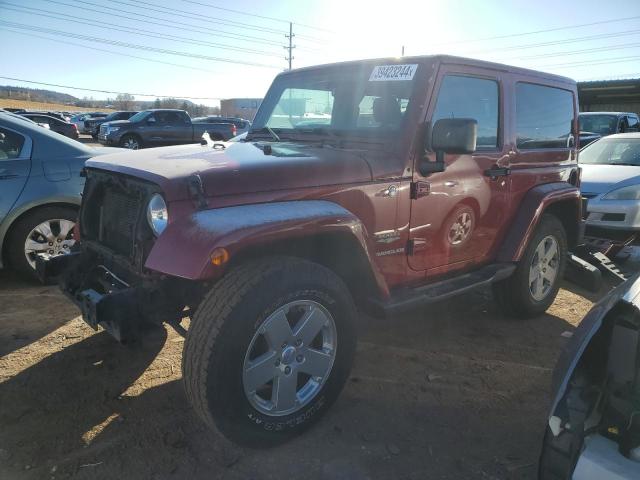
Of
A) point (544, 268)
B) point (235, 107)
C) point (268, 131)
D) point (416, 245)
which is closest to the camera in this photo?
point (416, 245)

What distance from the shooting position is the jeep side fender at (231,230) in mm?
2100

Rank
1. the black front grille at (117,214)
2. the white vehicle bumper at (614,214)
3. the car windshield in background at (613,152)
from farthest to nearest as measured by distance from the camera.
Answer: the car windshield in background at (613,152), the white vehicle bumper at (614,214), the black front grille at (117,214)

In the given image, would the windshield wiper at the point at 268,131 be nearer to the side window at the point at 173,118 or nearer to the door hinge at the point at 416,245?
the door hinge at the point at 416,245

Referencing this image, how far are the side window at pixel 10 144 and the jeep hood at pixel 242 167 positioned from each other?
2051 millimetres

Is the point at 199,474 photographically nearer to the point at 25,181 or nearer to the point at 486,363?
the point at 486,363

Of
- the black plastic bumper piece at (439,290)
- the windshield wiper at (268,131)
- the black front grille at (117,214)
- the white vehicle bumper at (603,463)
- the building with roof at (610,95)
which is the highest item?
the building with roof at (610,95)

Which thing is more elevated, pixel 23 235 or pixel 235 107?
pixel 235 107

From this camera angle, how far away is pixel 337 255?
273 cm

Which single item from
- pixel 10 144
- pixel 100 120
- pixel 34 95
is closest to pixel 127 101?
pixel 34 95

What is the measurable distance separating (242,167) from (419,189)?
46.3 inches

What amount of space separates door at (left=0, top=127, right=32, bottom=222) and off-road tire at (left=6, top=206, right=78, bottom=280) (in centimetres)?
17

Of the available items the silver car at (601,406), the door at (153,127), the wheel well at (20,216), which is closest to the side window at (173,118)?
the door at (153,127)

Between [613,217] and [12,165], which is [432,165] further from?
[613,217]

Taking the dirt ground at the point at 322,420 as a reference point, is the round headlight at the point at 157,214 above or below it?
above
